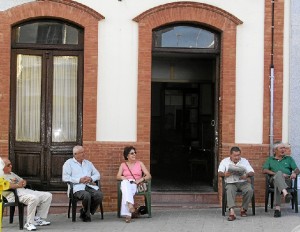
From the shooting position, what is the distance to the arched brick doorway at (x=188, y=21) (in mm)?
12445

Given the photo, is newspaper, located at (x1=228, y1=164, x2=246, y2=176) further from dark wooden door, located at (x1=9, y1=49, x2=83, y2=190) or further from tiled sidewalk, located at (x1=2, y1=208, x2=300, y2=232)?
dark wooden door, located at (x1=9, y1=49, x2=83, y2=190)

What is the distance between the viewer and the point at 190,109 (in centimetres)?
1744

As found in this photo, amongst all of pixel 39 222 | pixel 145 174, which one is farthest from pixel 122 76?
pixel 39 222

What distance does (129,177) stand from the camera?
11.6 m

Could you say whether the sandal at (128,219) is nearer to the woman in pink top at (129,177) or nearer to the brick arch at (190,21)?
the woman in pink top at (129,177)

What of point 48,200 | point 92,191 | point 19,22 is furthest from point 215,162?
point 19,22

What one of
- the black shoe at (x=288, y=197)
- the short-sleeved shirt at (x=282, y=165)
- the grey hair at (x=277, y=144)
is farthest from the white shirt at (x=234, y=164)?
the black shoe at (x=288, y=197)

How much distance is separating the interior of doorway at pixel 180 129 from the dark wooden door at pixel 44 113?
363cm

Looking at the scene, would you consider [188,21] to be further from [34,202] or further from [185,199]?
[34,202]

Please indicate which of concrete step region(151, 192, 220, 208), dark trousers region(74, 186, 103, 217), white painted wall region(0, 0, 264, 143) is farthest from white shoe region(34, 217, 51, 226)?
concrete step region(151, 192, 220, 208)

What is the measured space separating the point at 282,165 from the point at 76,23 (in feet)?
16.3

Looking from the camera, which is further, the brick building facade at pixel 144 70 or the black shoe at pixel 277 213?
the brick building facade at pixel 144 70

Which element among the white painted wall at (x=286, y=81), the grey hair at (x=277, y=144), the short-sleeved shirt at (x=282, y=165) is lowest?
the short-sleeved shirt at (x=282, y=165)

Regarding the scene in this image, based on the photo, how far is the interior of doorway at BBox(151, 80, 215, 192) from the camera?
52.3 ft
